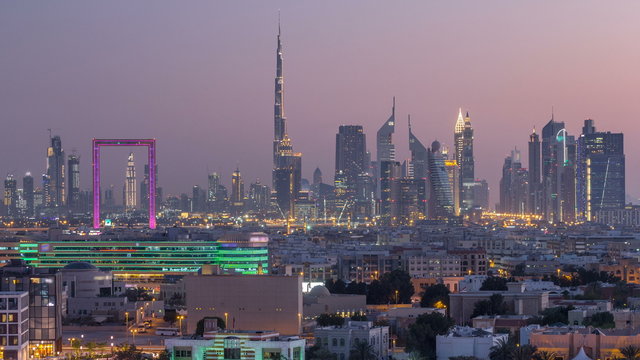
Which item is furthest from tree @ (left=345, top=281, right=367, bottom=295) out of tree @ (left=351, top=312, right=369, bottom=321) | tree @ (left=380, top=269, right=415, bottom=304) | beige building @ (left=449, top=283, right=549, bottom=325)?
tree @ (left=351, top=312, right=369, bottom=321)

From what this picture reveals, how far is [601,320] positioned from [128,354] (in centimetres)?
1874

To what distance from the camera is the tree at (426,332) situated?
2422 inches

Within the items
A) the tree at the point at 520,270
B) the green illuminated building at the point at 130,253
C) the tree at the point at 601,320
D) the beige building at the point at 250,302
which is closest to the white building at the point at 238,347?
the beige building at the point at 250,302

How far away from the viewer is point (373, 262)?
12306 cm

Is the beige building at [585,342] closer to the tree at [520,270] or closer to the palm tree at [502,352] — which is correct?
the palm tree at [502,352]

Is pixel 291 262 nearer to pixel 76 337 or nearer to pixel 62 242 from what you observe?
pixel 62 242

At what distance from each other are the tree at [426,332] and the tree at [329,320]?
3120 millimetres

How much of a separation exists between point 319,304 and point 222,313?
850cm

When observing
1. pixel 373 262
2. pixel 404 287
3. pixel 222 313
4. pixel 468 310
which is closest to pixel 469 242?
pixel 373 262

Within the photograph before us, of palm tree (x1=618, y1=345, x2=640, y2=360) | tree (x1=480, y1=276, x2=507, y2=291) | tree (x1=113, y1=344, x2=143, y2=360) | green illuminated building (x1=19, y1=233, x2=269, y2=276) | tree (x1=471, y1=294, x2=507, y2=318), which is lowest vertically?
Result: tree (x1=113, y1=344, x2=143, y2=360)

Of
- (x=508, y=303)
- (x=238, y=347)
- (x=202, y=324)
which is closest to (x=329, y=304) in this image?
(x=508, y=303)

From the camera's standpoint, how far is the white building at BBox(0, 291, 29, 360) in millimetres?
61188

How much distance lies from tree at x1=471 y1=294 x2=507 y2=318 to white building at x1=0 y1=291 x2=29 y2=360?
21.3m

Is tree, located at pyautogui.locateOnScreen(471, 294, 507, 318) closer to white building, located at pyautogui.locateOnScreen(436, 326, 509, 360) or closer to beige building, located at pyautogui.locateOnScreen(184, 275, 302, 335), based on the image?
beige building, located at pyautogui.locateOnScreen(184, 275, 302, 335)
